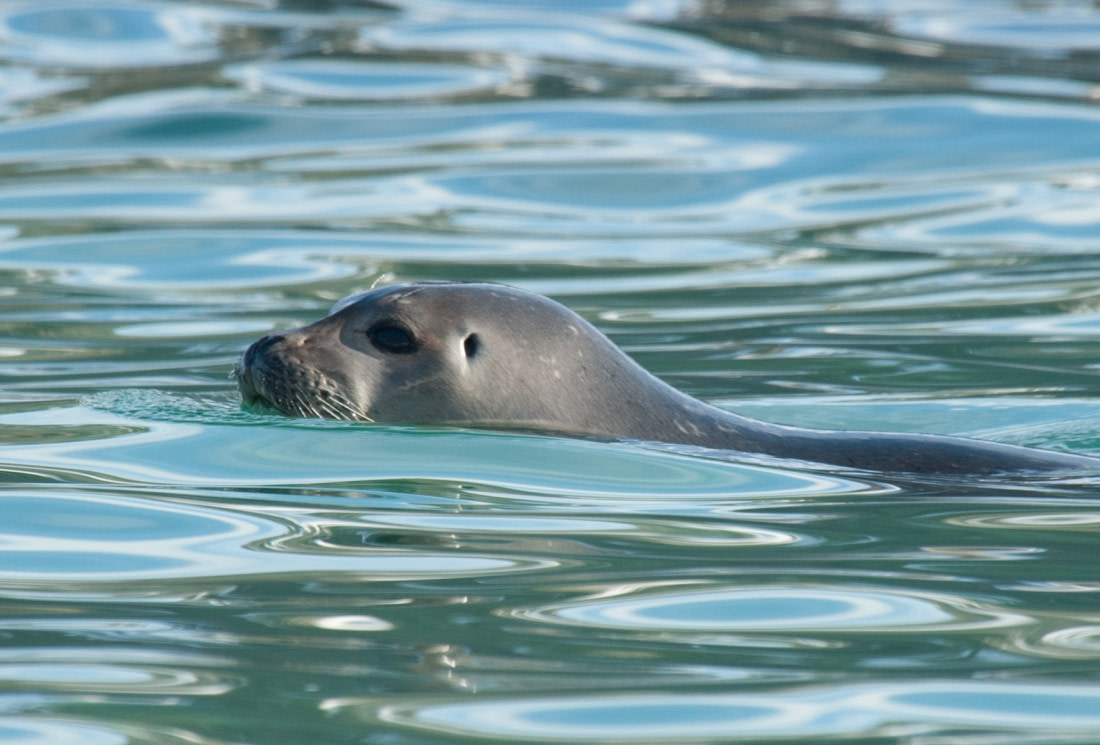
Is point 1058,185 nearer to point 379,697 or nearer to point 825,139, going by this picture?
point 825,139

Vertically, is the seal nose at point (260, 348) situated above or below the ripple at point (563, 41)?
below

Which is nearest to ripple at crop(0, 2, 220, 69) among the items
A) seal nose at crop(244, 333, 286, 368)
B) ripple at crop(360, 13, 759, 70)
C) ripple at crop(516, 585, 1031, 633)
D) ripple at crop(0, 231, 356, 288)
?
ripple at crop(360, 13, 759, 70)

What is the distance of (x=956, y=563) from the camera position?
3.96m

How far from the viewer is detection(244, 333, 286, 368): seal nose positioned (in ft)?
18.6

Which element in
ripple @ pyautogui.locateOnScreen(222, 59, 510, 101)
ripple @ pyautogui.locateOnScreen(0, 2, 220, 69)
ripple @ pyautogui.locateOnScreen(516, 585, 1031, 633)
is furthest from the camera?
ripple @ pyautogui.locateOnScreen(0, 2, 220, 69)

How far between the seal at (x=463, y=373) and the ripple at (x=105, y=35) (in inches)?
340

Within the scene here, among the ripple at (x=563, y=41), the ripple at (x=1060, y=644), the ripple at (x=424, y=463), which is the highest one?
the ripple at (x=563, y=41)

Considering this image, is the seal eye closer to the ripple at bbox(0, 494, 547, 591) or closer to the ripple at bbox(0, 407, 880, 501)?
the ripple at bbox(0, 407, 880, 501)

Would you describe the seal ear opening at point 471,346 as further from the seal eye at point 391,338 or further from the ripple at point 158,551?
the ripple at point 158,551

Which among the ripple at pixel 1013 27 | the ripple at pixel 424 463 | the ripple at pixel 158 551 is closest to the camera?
the ripple at pixel 158 551

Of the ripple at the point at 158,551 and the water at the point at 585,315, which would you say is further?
the ripple at the point at 158,551

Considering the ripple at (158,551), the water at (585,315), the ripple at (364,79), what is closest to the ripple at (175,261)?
the water at (585,315)

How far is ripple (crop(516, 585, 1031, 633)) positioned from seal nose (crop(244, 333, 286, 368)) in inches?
88.1

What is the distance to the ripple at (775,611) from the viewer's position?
346cm
